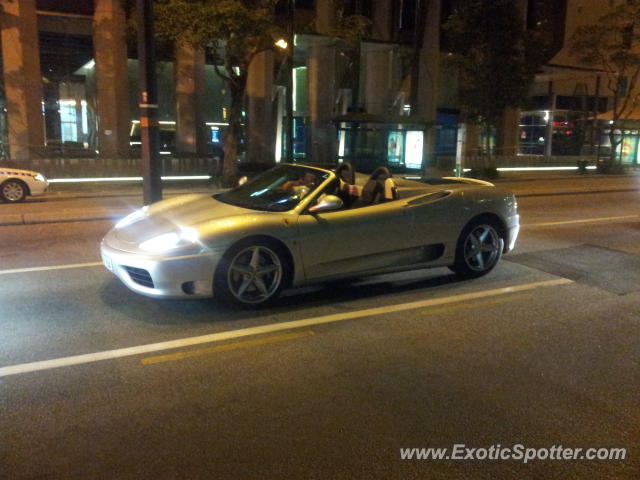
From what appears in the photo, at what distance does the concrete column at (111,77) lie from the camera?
79.5 feet

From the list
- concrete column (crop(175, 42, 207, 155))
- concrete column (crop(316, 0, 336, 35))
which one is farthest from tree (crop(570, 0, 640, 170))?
concrete column (crop(175, 42, 207, 155))

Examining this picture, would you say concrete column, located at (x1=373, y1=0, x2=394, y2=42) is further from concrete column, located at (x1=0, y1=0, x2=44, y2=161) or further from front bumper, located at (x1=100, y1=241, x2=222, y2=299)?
front bumper, located at (x1=100, y1=241, x2=222, y2=299)

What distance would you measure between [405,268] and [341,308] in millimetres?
1068

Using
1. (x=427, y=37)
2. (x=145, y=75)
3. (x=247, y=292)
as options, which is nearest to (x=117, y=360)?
(x=247, y=292)

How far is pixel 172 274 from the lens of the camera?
544 centimetres

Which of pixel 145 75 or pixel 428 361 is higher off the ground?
pixel 145 75

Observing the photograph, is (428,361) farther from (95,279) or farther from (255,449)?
(95,279)

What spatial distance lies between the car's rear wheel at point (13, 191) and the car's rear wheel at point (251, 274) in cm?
1114

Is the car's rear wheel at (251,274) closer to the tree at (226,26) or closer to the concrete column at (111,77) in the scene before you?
the tree at (226,26)

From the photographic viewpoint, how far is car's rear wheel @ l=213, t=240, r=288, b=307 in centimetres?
565

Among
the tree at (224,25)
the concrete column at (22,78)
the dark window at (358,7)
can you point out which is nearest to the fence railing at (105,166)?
the concrete column at (22,78)

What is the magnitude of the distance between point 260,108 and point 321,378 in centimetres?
2388

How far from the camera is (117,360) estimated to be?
15.3ft

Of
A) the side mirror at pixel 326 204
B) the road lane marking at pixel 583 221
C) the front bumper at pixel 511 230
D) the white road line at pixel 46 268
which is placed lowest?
the white road line at pixel 46 268
